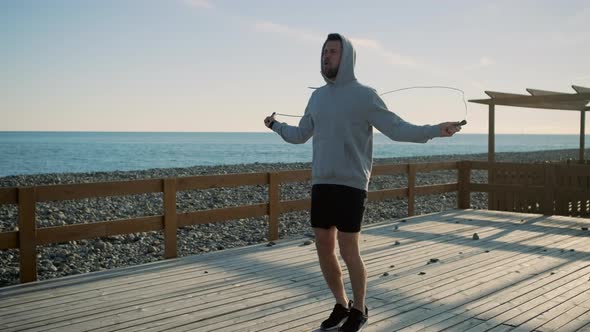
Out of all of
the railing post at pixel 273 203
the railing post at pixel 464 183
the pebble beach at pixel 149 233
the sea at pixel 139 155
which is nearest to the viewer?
the railing post at pixel 273 203

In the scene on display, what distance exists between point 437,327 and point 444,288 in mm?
1139

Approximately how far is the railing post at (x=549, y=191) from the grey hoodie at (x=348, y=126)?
24.7 feet

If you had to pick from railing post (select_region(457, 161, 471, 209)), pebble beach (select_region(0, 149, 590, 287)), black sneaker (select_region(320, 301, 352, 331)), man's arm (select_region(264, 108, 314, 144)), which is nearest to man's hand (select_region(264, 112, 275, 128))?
man's arm (select_region(264, 108, 314, 144))

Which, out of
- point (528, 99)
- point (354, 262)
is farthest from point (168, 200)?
point (528, 99)

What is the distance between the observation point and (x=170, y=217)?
6.32 m

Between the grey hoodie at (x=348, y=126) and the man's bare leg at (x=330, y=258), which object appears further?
the man's bare leg at (x=330, y=258)

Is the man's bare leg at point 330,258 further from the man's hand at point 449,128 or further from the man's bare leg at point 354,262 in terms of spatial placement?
the man's hand at point 449,128

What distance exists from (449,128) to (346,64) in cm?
75

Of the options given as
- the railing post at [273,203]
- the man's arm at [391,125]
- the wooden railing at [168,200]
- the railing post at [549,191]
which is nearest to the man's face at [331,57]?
the man's arm at [391,125]

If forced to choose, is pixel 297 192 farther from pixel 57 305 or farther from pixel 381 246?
pixel 57 305

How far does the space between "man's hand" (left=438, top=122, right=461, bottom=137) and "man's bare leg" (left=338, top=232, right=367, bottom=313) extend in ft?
2.67

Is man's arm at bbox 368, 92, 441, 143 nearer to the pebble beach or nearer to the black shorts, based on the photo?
the black shorts

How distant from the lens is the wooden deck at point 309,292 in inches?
158

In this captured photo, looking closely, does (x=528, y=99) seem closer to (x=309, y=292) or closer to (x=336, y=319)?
(x=309, y=292)
